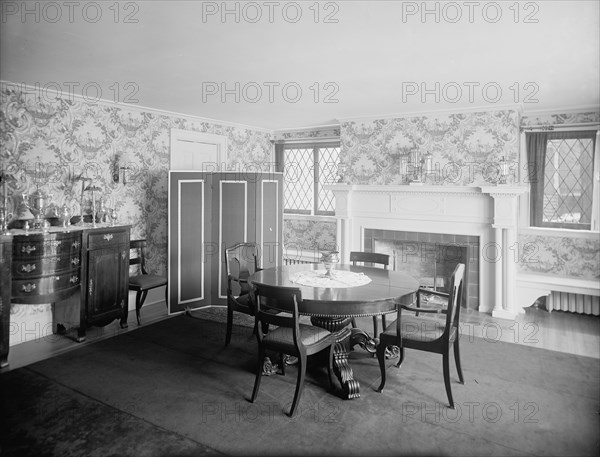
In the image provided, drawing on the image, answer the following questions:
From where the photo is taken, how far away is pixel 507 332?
13.6ft

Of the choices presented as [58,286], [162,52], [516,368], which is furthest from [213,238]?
[516,368]

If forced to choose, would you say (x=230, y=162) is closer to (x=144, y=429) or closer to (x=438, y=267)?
(x=438, y=267)

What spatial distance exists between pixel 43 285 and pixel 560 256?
18.0 ft

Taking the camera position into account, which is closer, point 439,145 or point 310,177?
point 439,145

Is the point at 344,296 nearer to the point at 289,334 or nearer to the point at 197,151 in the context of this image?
the point at 289,334

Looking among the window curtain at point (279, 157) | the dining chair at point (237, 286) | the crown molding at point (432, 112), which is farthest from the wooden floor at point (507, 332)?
the window curtain at point (279, 157)

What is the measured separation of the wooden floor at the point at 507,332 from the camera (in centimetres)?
363

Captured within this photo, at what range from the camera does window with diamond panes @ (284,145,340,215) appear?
246 inches

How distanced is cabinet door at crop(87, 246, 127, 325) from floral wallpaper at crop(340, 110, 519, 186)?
3.10 m

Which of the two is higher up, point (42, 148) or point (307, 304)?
point (42, 148)

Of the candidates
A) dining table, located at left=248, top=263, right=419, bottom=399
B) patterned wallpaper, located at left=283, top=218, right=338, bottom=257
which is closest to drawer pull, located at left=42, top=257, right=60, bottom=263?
dining table, located at left=248, top=263, right=419, bottom=399

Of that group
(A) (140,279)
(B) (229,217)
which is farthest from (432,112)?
(A) (140,279)

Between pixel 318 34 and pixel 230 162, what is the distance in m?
3.68

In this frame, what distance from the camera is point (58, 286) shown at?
11.8ft
